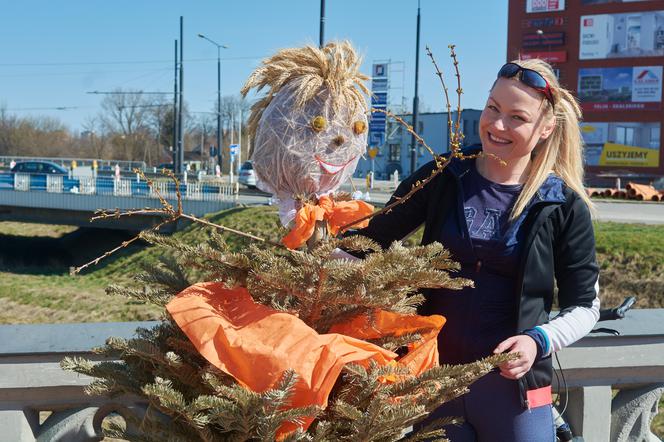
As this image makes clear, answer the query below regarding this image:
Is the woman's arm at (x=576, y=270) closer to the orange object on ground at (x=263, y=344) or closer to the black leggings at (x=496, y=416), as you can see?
the black leggings at (x=496, y=416)

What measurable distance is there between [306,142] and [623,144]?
45248 mm

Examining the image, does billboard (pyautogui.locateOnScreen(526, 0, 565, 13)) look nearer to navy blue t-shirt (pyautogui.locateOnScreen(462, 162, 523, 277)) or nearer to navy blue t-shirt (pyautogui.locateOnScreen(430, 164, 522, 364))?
navy blue t-shirt (pyautogui.locateOnScreen(462, 162, 523, 277))

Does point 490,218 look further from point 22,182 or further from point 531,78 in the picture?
point 22,182

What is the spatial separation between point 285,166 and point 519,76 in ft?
2.57

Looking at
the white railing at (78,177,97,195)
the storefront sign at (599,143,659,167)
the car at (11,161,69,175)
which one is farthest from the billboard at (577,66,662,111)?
the car at (11,161,69,175)

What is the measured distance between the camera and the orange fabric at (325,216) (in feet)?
7.11

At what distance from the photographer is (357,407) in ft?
6.19

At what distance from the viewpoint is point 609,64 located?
147ft

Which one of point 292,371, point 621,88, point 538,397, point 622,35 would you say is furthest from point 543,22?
point 292,371

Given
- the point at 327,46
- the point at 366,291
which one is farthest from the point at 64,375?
the point at 327,46

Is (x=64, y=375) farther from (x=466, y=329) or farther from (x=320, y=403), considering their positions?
(x=466, y=329)

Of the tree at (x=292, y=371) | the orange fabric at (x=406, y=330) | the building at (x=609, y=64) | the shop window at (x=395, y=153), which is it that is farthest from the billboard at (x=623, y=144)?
the tree at (x=292, y=371)

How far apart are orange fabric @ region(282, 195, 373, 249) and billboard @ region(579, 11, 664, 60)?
46.2 meters

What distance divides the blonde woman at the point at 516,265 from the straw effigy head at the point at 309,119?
0.41 meters
